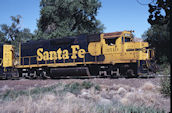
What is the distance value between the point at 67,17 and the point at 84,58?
18.0m

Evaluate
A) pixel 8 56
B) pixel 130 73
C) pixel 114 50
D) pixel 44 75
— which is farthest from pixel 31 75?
pixel 130 73

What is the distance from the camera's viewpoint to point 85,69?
709 inches

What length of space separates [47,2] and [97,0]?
8340 millimetres

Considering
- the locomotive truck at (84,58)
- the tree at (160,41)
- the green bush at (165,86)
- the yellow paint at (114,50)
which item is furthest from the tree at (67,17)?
the green bush at (165,86)

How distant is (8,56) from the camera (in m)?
22.7

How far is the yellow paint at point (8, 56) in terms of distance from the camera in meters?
22.4

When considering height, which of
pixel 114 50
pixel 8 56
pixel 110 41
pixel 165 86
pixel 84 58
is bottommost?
pixel 165 86

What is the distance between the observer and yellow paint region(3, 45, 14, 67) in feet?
73.6

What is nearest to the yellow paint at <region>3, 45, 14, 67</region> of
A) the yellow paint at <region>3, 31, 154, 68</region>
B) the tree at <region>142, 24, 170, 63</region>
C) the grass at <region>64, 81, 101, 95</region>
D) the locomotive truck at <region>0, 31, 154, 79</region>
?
the locomotive truck at <region>0, 31, 154, 79</region>

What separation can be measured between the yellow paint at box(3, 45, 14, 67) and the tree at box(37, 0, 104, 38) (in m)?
10.8

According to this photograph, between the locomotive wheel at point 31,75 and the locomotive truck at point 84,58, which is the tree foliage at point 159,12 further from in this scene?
the locomotive wheel at point 31,75

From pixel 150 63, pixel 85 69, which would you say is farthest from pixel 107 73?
pixel 150 63

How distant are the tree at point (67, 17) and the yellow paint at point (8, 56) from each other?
35.4ft

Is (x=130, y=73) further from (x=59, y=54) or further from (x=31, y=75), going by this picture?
(x=31, y=75)
